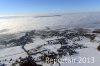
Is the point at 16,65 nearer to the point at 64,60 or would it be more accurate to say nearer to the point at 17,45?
the point at 64,60

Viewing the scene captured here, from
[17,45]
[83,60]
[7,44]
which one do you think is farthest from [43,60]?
[7,44]

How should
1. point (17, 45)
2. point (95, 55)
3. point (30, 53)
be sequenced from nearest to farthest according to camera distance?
1. point (95, 55)
2. point (30, 53)
3. point (17, 45)

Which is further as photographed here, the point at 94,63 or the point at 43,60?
the point at 43,60

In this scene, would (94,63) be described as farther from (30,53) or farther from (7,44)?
(7,44)

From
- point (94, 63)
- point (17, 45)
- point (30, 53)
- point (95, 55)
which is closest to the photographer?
point (94, 63)

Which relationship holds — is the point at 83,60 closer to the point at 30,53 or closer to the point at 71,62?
the point at 71,62

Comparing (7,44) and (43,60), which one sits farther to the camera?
(7,44)

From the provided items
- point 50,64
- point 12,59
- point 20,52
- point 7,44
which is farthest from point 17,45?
point 50,64

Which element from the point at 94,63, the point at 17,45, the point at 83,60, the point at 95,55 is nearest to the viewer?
the point at 94,63

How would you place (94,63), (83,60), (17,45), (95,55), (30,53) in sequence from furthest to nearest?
(17,45) → (30,53) → (95,55) → (83,60) → (94,63)
